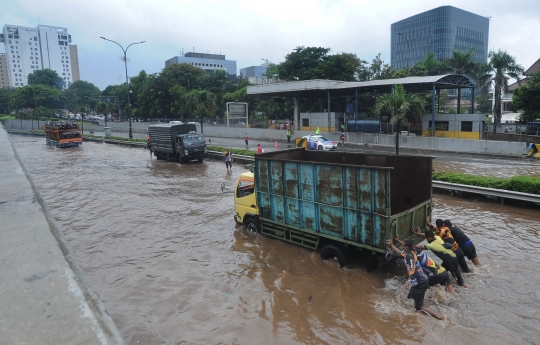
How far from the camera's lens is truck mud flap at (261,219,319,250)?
9975 mm

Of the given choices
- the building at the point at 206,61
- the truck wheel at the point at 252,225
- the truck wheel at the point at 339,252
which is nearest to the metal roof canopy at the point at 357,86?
the truck wheel at the point at 252,225

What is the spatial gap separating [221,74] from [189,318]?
78.8 meters

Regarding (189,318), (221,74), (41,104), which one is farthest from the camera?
(41,104)

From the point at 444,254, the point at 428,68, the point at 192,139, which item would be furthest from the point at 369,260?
the point at 428,68

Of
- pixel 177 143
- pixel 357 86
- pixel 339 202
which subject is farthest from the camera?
pixel 357 86

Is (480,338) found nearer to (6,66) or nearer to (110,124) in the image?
(110,124)

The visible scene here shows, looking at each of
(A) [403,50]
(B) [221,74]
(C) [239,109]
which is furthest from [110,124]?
(A) [403,50]

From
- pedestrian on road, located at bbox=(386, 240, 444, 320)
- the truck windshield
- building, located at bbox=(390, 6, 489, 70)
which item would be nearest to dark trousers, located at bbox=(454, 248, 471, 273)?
pedestrian on road, located at bbox=(386, 240, 444, 320)

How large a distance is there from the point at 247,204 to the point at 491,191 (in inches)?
390

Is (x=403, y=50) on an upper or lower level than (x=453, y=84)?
upper

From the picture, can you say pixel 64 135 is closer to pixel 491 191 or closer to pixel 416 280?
pixel 491 191

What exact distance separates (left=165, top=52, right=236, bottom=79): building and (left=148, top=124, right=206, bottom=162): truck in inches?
5947

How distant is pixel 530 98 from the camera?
33562 millimetres

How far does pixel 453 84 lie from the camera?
33.6 m
